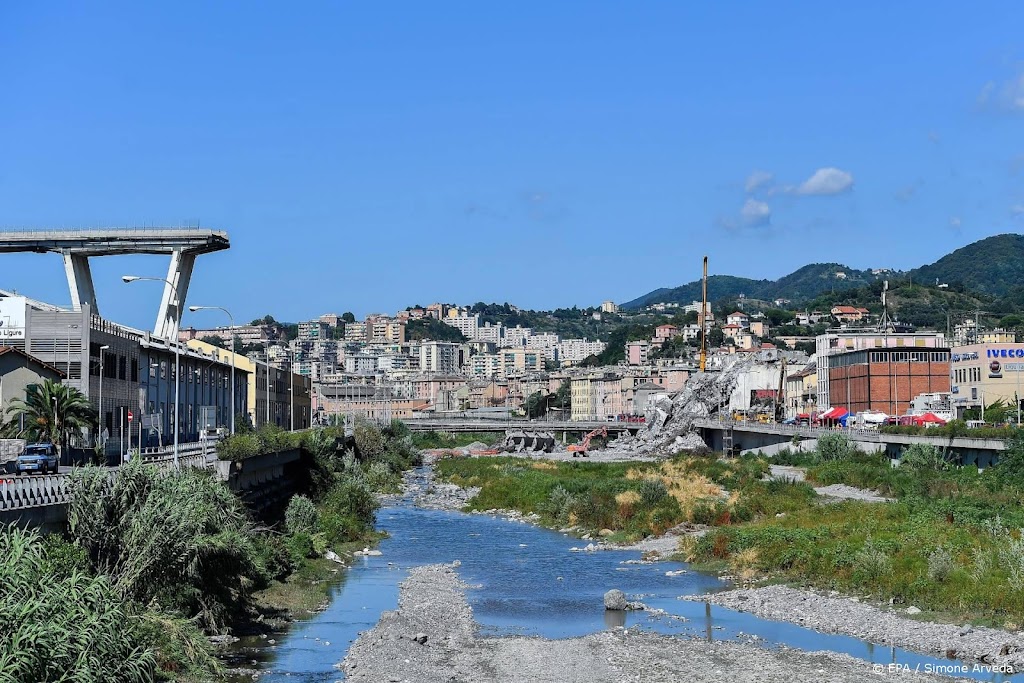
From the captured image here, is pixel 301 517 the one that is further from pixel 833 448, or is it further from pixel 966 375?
pixel 966 375

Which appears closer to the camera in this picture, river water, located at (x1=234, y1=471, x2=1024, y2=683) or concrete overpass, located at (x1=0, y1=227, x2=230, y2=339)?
river water, located at (x1=234, y1=471, x2=1024, y2=683)

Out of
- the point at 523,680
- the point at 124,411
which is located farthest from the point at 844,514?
the point at 124,411

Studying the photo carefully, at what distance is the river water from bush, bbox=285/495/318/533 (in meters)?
3.45

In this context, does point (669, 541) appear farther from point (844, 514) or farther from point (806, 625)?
point (806, 625)

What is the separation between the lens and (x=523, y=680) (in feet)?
101

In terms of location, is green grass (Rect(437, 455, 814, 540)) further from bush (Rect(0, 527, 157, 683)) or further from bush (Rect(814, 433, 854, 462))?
bush (Rect(0, 527, 157, 683))

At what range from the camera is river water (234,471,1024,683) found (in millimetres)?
33562

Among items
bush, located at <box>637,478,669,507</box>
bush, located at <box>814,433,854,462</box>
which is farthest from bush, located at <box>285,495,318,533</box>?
bush, located at <box>814,433,854,462</box>

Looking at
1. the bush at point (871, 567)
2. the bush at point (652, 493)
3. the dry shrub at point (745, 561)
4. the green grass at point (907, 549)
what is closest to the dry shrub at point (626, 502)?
the bush at point (652, 493)

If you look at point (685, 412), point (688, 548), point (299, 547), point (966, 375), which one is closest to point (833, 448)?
point (966, 375)

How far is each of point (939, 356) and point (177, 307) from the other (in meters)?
80.7

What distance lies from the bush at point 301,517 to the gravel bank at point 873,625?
20864 millimetres

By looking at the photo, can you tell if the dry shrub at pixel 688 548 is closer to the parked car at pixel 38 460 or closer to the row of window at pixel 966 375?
the parked car at pixel 38 460

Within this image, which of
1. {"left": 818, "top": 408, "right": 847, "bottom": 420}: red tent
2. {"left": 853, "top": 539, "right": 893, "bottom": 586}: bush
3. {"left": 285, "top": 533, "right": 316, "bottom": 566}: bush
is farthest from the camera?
{"left": 818, "top": 408, "right": 847, "bottom": 420}: red tent
